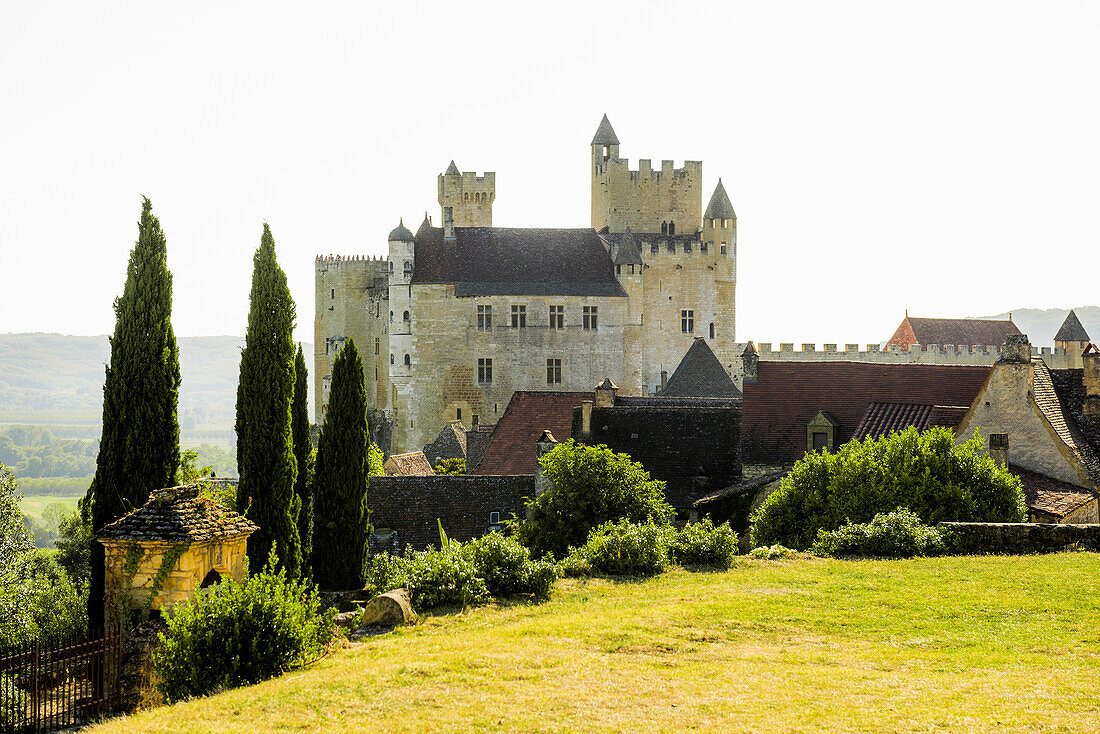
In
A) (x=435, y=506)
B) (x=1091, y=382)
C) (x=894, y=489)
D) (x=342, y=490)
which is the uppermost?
(x=1091, y=382)

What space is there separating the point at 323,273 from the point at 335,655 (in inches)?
2182

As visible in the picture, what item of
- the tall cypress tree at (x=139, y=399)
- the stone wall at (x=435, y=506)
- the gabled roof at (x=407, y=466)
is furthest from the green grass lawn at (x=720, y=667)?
the gabled roof at (x=407, y=466)

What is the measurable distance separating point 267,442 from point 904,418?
1802 cm

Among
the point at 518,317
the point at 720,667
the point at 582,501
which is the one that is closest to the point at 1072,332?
the point at 518,317

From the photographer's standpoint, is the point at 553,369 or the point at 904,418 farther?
the point at 553,369

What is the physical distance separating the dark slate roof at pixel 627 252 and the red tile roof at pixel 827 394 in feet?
90.7

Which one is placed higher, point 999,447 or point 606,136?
point 606,136

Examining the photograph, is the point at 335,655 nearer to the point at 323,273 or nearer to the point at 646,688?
the point at 646,688

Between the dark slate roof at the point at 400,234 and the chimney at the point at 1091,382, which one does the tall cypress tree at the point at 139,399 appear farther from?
the dark slate roof at the point at 400,234

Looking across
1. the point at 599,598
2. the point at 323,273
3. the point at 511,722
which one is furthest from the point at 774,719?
the point at 323,273

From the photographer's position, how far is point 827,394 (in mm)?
30328

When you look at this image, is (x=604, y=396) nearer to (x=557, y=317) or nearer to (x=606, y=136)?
(x=557, y=317)

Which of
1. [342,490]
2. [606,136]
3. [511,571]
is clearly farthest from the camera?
[606,136]

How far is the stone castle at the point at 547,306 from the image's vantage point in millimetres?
57188
